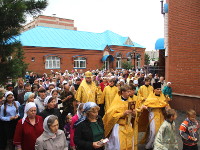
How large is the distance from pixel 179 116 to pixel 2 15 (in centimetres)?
795

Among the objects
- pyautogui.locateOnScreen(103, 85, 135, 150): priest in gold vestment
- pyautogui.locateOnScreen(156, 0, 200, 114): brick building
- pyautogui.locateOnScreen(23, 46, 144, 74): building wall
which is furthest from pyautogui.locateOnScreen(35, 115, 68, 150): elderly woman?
pyautogui.locateOnScreen(23, 46, 144, 74): building wall

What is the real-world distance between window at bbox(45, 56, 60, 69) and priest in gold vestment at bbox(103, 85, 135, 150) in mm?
23789

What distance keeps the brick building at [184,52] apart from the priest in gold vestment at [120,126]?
204 inches

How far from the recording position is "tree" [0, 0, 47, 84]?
1.73 m

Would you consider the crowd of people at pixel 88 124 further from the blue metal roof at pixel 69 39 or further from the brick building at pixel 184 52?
the blue metal roof at pixel 69 39

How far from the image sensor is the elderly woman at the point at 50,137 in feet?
9.60

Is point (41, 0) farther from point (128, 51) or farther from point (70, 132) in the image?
point (128, 51)

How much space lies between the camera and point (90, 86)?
21.9 ft

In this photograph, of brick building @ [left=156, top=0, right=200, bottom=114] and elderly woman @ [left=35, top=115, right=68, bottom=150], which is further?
brick building @ [left=156, top=0, right=200, bottom=114]

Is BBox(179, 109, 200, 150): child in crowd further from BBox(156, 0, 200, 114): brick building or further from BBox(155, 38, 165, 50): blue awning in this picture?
BBox(155, 38, 165, 50): blue awning

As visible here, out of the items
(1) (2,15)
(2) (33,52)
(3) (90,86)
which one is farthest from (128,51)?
(1) (2,15)

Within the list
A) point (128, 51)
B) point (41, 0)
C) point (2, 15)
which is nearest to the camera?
point (2, 15)

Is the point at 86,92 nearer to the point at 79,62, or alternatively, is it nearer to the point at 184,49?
the point at 184,49

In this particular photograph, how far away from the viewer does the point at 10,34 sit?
6.02 feet
